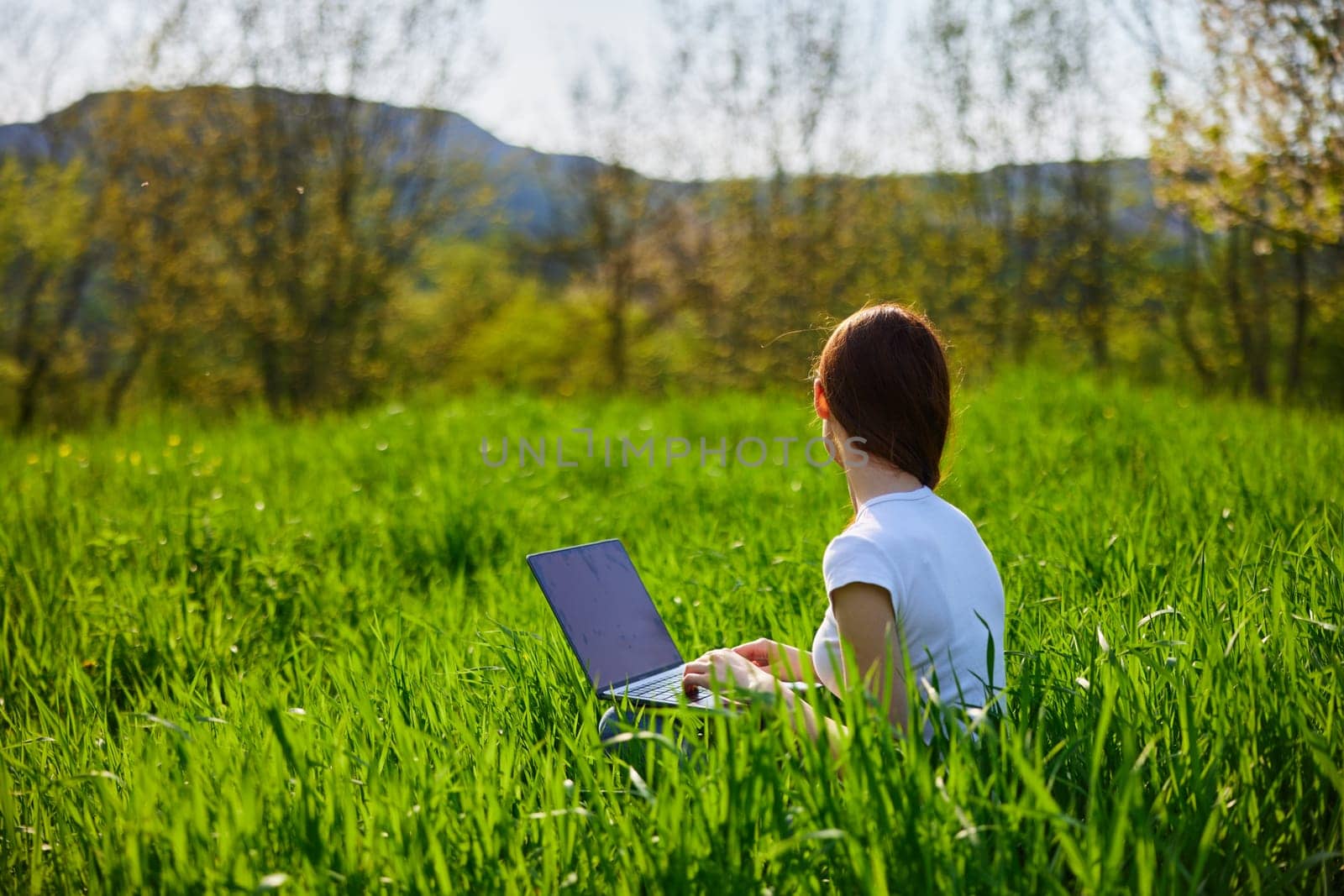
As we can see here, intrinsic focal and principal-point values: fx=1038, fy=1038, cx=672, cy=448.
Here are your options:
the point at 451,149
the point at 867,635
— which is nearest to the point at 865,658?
the point at 867,635

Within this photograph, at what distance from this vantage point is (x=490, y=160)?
54.5ft

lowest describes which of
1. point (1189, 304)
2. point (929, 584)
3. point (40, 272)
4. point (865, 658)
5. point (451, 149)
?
point (865, 658)

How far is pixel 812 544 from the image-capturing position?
15.1 ft

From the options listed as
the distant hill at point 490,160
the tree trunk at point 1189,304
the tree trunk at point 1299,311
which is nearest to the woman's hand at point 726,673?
the tree trunk at point 1299,311

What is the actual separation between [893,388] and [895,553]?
1.23 ft

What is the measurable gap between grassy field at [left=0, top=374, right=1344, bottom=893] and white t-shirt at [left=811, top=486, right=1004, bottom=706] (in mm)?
137

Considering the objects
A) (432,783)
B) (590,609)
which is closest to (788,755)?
(432,783)

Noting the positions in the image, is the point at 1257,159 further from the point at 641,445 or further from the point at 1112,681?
the point at 1112,681

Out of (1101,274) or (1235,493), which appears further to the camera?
(1101,274)

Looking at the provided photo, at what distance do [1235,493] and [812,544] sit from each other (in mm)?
1975

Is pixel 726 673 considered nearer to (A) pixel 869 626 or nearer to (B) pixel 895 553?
(A) pixel 869 626

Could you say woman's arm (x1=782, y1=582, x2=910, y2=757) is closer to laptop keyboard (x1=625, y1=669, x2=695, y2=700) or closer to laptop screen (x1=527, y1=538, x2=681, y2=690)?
laptop keyboard (x1=625, y1=669, x2=695, y2=700)

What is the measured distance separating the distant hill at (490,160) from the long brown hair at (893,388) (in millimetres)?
14043

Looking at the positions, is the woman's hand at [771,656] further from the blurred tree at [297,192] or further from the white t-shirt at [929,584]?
the blurred tree at [297,192]
